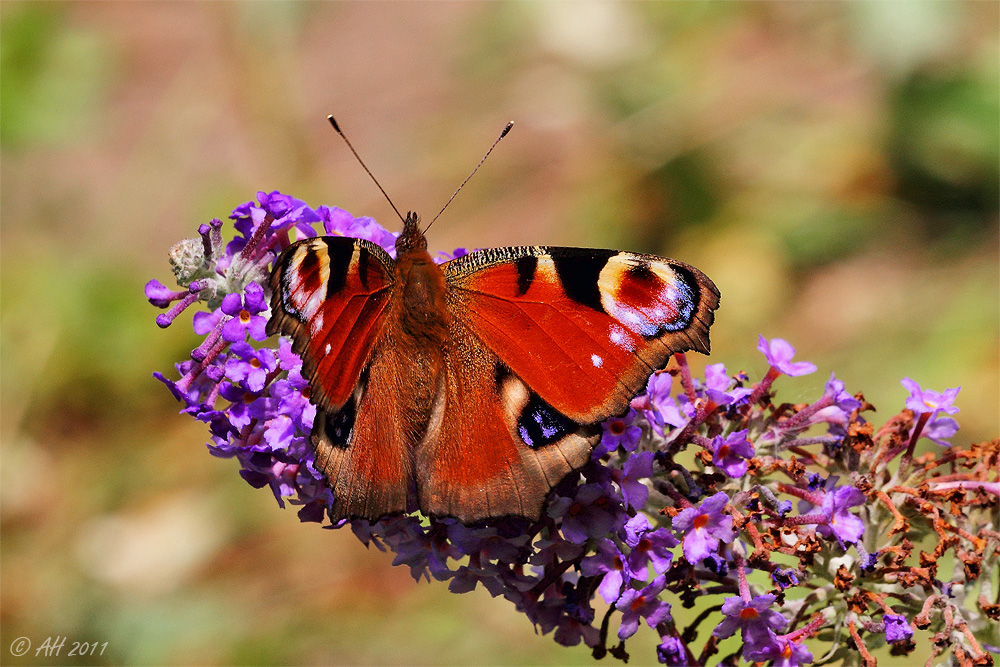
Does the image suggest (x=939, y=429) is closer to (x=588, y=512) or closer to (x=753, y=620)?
(x=753, y=620)

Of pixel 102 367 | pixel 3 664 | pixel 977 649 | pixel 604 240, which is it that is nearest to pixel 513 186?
pixel 604 240

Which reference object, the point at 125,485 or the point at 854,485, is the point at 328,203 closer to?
the point at 125,485

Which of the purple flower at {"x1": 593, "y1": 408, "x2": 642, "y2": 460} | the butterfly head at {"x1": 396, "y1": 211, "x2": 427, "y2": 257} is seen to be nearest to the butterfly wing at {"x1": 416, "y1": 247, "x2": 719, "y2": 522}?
the purple flower at {"x1": 593, "y1": 408, "x2": 642, "y2": 460}

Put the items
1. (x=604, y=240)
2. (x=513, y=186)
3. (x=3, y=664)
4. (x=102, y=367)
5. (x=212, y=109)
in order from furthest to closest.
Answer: (x=212, y=109) < (x=513, y=186) < (x=604, y=240) < (x=102, y=367) < (x=3, y=664)

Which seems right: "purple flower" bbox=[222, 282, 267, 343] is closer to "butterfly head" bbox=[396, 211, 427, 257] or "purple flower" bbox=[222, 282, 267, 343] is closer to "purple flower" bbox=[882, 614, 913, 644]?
"butterfly head" bbox=[396, 211, 427, 257]

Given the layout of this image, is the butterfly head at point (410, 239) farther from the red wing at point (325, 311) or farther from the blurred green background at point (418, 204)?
the blurred green background at point (418, 204)

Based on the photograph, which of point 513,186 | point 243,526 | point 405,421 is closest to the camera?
point 405,421

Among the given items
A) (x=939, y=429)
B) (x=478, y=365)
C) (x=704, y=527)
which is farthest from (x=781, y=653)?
(x=478, y=365)
